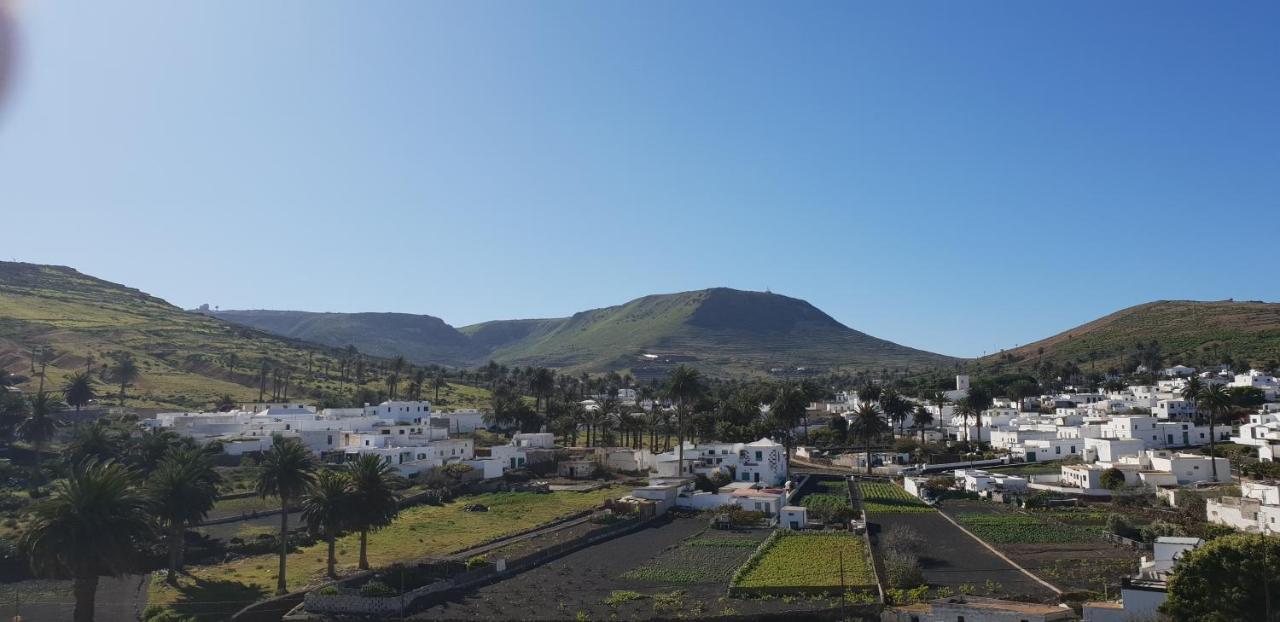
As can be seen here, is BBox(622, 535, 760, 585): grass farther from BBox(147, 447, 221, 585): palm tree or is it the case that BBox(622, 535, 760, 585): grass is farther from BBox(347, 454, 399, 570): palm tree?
BBox(147, 447, 221, 585): palm tree

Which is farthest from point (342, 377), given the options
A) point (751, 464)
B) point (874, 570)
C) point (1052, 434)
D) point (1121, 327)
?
point (1121, 327)

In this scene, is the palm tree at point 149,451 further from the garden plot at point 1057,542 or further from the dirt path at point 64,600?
the garden plot at point 1057,542

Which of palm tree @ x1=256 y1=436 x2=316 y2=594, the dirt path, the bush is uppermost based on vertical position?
palm tree @ x1=256 y1=436 x2=316 y2=594

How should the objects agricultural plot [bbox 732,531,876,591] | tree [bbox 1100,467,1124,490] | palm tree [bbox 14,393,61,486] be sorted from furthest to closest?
1. tree [bbox 1100,467,1124,490]
2. palm tree [bbox 14,393,61,486]
3. agricultural plot [bbox 732,531,876,591]

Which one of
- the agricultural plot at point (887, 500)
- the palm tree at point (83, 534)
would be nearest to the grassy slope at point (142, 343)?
the palm tree at point (83, 534)

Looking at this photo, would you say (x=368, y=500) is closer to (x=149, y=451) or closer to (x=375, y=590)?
(x=375, y=590)

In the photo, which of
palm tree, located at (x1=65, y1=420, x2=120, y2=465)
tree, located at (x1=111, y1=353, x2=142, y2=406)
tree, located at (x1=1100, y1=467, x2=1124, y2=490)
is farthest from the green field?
tree, located at (x1=111, y1=353, x2=142, y2=406)
